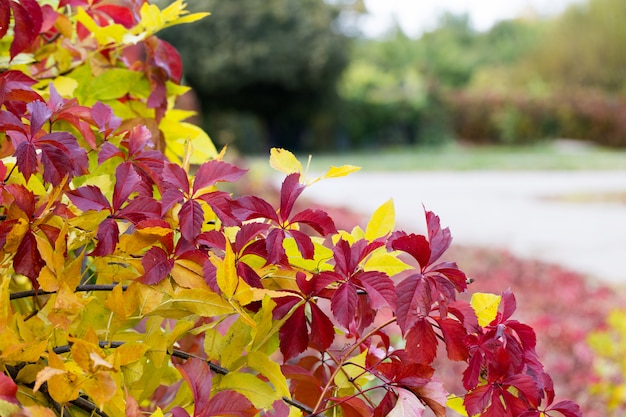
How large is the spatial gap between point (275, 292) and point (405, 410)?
0.12 meters

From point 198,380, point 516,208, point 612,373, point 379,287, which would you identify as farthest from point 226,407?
point 516,208

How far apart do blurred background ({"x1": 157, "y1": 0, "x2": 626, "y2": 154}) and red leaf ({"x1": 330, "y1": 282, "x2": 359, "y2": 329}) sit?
Answer: 600 inches

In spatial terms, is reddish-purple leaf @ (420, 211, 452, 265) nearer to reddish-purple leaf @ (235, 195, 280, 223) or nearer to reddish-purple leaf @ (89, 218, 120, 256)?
reddish-purple leaf @ (235, 195, 280, 223)

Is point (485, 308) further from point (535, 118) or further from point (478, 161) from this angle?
point (535, 118)

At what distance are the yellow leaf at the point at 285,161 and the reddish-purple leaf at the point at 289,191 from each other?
0.04 ft

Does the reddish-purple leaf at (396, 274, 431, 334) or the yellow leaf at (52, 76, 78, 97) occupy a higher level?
the yellow leaf at (52, 76, 78, 97)

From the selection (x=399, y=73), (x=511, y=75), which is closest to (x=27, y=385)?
(x=399, y=73)

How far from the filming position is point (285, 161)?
537 millimetres

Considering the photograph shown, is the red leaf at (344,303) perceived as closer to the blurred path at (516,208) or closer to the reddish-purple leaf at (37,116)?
the reddish-purple leaf at (37,116)

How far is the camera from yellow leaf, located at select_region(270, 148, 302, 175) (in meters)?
0.54

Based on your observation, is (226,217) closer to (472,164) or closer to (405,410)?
(405,410)

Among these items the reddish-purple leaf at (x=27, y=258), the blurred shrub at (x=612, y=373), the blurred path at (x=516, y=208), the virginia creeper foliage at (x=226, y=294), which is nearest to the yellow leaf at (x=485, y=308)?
the virginia creeper foliage at (x=226, y=294)

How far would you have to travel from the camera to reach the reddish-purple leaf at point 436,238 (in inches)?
20.0

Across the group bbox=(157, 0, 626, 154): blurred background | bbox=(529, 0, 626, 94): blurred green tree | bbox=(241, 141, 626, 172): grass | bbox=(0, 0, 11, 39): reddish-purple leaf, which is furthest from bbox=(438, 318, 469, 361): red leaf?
bbox=(529, 0, 626, 94): blurred green tree
